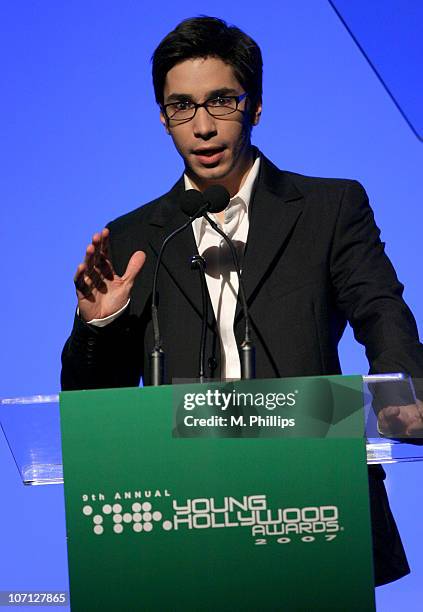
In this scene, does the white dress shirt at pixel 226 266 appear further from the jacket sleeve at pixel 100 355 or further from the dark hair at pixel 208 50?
the dark hair at pixel 208 50

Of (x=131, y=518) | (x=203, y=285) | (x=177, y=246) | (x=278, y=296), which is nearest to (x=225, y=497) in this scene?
(x=131, y=518)

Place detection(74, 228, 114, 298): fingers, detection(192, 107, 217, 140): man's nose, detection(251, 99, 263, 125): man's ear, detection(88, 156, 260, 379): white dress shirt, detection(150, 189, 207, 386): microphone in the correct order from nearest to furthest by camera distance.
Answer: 1. detection(150, 189, 207, 386): microphone
2. detection(74, 228, 114, 298): fingers
3. detection(88, 156, 260, 379): white dress shirt
4. detection(192, 107, 217, 140): man's nose
5. detection(251, 99, 263, 125): man's ear

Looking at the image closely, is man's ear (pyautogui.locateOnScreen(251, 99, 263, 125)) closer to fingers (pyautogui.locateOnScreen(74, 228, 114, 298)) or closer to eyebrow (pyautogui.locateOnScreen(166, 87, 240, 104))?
eyebrow (pyautogui.locateOnScreen(166, 87, 240, 104))

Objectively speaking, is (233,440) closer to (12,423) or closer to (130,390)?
(130,390)

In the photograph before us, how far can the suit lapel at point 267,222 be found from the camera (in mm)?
1895

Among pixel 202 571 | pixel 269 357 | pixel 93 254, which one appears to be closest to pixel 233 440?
pixel 202 571

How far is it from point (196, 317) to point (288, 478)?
0.67 m

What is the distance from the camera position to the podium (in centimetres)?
125

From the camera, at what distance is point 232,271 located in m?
1.95

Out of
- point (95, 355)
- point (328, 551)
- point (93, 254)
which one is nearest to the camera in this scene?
point (328, 551)

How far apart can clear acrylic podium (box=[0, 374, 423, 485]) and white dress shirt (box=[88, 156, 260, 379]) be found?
43 cm

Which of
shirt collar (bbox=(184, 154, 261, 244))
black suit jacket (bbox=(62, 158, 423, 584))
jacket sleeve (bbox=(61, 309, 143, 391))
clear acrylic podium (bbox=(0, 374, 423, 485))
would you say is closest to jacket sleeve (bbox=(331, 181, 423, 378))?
black suit jacket (bbox=(62, 158, 423, 584))

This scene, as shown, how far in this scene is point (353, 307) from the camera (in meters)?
1.82

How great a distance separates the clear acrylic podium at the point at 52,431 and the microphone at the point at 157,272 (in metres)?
0.17
